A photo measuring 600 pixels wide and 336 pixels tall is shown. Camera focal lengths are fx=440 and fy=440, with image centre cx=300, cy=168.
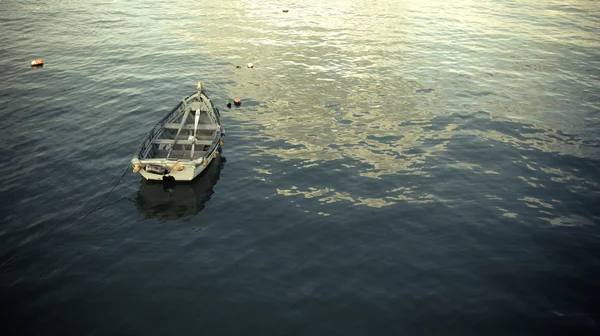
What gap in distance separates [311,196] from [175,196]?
837 centimetres

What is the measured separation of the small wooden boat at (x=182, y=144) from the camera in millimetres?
26969

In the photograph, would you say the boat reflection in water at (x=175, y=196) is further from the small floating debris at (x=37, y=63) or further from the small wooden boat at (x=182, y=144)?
the small floating debris at (x=37, y=63)

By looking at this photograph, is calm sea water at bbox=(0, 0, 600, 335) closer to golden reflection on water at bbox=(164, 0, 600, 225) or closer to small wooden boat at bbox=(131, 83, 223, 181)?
golden reflection on water at bbox=(164, 0, 600, 225)

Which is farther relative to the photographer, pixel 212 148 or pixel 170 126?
pixel 170 126

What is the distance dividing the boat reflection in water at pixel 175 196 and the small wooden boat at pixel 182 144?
68cm

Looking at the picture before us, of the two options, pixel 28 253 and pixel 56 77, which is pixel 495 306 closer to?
pixel 28 253

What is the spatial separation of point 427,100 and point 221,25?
38.1m

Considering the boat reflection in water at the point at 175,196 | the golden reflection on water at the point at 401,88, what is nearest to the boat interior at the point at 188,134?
the boat reflection in water at the point at 175,196

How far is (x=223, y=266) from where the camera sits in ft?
69.4

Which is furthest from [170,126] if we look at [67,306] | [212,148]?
[67,306]

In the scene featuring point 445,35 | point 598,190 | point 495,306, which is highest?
point 445,35

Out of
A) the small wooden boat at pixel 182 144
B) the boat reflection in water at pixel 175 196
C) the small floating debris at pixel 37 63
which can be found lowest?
the boat reflection in water at pixel 175 196

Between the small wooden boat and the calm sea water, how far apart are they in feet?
4.12

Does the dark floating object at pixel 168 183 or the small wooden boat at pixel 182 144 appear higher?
the small wooden boat at pixel 182 144
